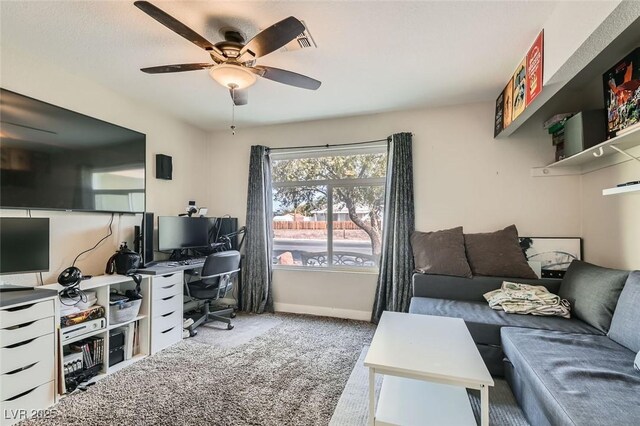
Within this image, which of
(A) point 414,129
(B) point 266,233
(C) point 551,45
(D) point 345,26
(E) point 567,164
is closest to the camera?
(C) point 551,45

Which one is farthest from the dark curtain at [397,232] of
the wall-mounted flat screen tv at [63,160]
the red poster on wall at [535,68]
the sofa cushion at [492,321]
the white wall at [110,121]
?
the wall-mounted flat screen tv at [63,160]

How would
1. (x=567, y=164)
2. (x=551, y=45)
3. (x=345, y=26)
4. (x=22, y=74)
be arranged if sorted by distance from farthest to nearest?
1. (x=567, y=164)
2. (x=22, y=74)
3. (x=345, y=26)
4. (x=551, y=45)

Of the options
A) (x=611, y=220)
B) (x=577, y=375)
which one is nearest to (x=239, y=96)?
(x=577, y=375)

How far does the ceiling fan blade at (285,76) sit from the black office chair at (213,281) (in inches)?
71.8

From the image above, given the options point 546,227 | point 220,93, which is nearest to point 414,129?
point 546,227

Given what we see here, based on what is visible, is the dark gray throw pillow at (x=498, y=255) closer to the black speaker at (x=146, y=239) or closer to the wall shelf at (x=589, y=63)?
the wall shelf at (x=589, y=63)

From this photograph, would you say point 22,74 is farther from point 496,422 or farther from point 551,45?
point 496,422

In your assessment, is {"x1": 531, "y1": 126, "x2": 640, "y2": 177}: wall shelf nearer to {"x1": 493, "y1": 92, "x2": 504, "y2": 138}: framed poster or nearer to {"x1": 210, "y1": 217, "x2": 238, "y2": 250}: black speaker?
{"x1": 493, "y1": 92, "x2": 504, "y2": 138}: framed poster

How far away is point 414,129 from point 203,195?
9.73 ft

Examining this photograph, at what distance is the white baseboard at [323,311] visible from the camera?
3.49 meters

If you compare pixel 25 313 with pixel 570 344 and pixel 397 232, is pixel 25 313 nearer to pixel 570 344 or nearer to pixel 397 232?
pixel 397 232

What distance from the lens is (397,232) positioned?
3.25 metres

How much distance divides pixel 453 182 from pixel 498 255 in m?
0.90

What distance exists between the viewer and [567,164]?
277 cm
